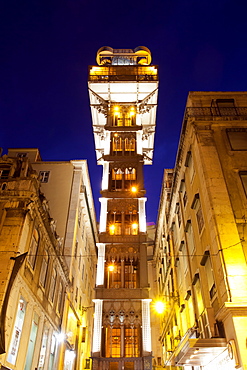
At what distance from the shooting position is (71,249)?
32.6m

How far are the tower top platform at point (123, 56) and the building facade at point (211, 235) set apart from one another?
36217 millimetres

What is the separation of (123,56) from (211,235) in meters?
49.3

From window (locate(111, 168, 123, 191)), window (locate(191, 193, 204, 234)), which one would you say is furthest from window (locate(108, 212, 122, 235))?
window (locate(191, 193, 204, 234))

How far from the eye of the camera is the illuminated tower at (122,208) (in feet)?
98.0

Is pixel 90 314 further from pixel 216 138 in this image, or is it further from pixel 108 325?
pixel 216 138

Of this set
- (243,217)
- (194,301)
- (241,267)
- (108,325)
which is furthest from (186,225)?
(108,325)

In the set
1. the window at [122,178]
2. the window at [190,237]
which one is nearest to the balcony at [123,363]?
the window at [190,237]

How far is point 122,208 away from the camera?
38562 mm

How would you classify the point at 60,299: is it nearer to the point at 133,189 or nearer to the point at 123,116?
the point at 133,189

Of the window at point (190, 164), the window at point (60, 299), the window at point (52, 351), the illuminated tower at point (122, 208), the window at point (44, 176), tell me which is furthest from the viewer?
the window at point (44, 176)

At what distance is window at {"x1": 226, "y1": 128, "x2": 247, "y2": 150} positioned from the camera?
2175cm

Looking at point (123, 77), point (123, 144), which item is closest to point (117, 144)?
point (123, 144)

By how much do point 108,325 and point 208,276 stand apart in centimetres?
1528

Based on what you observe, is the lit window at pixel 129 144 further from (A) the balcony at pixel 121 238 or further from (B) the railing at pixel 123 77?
(A) the balcony at pixel 121 238
